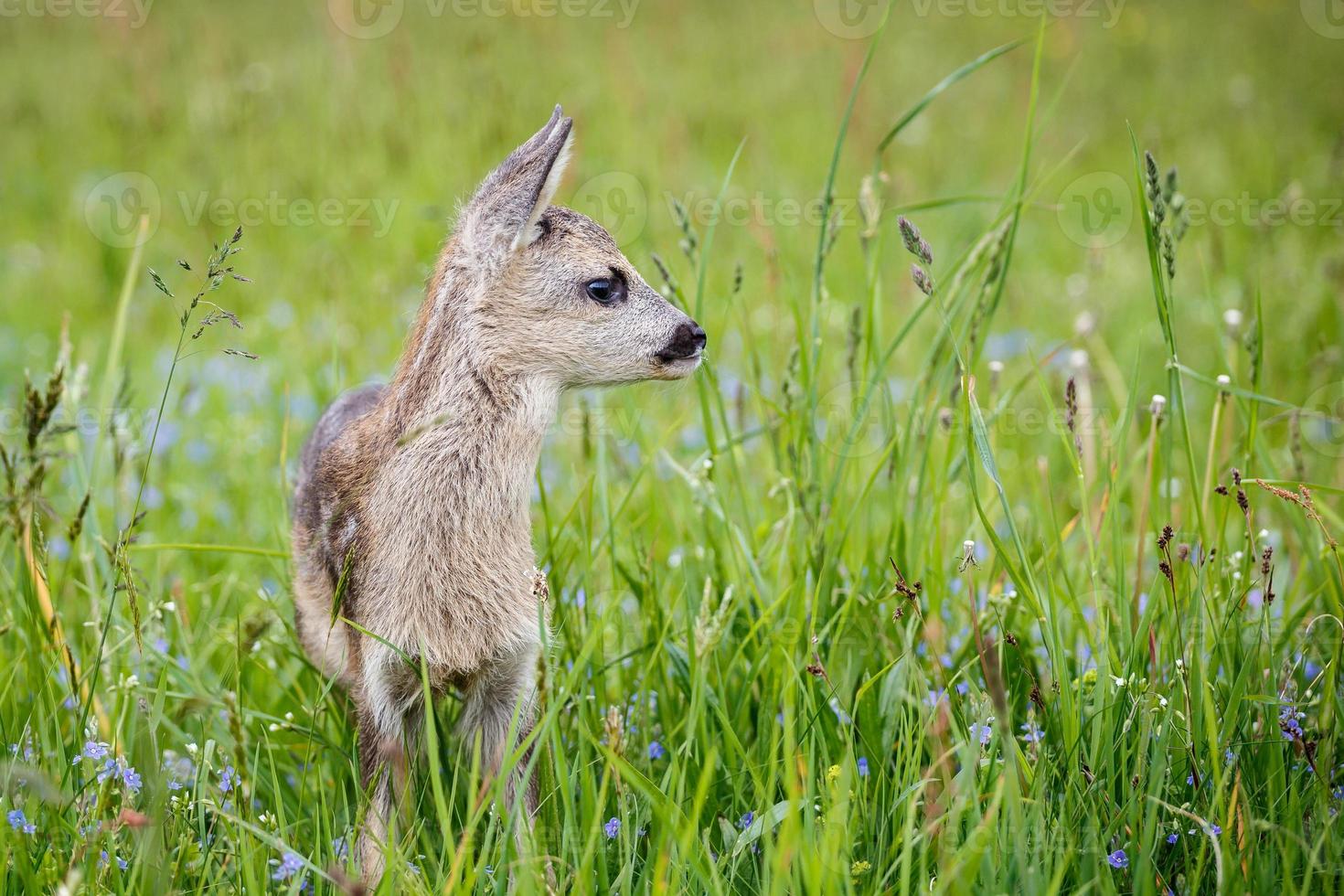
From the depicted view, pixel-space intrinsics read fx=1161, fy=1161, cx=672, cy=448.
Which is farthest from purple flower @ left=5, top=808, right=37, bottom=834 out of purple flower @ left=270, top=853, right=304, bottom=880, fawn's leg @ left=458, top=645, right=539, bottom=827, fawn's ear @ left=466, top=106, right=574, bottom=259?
fawn's ear @ left=466, top=106, right=574, bottom=259

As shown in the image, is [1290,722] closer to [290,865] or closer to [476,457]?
[476,457]

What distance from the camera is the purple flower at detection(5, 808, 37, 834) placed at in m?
2.57

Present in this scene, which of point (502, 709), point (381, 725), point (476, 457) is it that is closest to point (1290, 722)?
point (502, 709)

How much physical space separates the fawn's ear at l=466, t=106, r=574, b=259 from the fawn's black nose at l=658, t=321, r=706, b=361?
476mm

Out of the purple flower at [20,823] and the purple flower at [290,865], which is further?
the purple flower at [20,823]

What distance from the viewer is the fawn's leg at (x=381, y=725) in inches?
115

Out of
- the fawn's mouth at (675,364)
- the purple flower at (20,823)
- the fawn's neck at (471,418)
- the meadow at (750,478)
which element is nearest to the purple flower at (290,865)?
the meadow at (750,478)

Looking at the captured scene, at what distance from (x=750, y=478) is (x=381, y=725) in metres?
2.55

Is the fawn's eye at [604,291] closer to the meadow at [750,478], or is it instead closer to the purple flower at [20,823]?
the meadow at [750,478]

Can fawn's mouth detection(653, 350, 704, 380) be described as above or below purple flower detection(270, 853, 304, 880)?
above

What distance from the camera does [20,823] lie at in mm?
2604

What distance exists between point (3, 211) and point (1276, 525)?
807 cm

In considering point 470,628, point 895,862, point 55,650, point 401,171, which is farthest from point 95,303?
point 895,862

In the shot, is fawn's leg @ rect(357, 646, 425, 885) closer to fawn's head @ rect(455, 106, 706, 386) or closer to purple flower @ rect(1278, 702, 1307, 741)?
fawn's head @ rect(455, 106, 706, 386)
